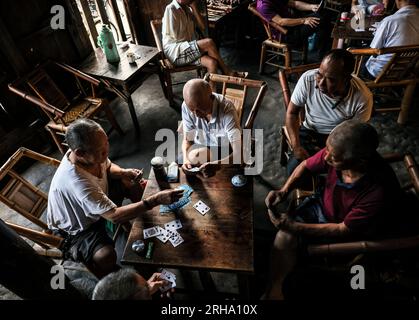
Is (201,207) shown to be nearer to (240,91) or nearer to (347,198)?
(347,198)

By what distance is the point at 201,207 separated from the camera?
7.64ft

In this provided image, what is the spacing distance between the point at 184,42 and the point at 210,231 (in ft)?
11.8

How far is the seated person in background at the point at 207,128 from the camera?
→ 261 cm

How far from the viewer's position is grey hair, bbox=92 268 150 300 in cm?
164

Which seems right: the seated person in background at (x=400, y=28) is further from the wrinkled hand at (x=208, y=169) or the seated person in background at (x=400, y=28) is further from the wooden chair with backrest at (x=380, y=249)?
the wrinkled hand at (x=208, y=169)

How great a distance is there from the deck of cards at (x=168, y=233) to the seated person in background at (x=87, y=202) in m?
0.19

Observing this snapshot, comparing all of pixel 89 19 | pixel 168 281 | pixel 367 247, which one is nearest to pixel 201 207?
pixel 168 281

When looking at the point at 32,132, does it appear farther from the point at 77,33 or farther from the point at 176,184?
the point at 176,184

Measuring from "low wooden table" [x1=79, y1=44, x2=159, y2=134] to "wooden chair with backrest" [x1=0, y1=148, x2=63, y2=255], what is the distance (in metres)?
1.83

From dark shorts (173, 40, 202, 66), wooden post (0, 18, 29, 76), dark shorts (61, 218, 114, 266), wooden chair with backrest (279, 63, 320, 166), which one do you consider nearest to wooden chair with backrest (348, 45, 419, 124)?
wooden chair with backrest (279, 63, 320, 166)

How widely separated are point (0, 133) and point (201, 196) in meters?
3.49

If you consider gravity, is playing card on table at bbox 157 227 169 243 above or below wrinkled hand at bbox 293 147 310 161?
above

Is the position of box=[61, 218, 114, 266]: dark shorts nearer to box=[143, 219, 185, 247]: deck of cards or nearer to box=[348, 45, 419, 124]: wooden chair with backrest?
box=[143, 219, 185, 247]: deck of cards

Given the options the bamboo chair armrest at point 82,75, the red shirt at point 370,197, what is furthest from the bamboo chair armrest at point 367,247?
the bamboo chair armrest at point 82,75
